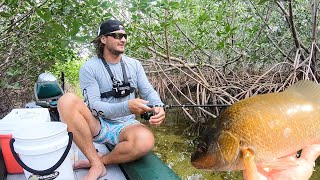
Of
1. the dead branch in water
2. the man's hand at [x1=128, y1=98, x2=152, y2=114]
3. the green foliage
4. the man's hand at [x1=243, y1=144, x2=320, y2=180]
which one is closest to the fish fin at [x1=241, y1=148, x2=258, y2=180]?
the man's hand at [x1=243, y1=144, x2=320, y2=180]

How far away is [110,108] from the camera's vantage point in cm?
251

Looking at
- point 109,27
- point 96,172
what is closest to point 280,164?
point 96,172

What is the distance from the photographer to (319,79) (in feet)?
15.7

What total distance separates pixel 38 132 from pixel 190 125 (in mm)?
4623

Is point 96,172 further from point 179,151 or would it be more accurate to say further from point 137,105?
point 179,151

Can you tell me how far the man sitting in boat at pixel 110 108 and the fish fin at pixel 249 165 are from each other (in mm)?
1249

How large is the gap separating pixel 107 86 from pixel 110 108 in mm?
330

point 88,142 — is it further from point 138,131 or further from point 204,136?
point 204,136

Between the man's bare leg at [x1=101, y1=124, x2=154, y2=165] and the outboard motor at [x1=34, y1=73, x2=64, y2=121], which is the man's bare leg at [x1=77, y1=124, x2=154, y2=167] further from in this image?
the outboard motor at [x1=34, y1=73, x2=64, y2=121]

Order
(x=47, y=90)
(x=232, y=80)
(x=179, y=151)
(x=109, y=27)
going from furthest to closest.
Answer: (x=232, y=80) < (x=179, y=151) < (x=47, y=90) < (x=109, y=27)

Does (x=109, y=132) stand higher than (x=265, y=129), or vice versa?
(x=265, y=129)

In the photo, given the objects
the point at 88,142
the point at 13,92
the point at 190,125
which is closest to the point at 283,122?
the point at 88,142

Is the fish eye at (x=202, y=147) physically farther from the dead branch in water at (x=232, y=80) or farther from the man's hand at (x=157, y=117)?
the dead branch in water at (x=232, y=80)

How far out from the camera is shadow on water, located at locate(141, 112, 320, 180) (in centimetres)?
425
